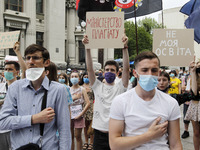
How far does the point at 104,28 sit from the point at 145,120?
7.89 ft

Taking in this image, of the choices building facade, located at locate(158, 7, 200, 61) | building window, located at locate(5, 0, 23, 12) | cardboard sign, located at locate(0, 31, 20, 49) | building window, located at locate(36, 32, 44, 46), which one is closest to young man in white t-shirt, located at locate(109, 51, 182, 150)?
cardboard sign, located at locate(0, 31, 20, 49)

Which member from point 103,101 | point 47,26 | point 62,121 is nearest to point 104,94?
point 103,101

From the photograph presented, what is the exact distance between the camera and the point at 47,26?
25.3 m

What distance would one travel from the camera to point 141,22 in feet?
216

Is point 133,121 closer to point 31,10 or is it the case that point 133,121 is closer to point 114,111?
point 114,111

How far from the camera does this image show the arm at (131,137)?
2080mm

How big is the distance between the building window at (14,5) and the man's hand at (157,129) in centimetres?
2262

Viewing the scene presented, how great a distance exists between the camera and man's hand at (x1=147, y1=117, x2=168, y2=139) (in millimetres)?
2080

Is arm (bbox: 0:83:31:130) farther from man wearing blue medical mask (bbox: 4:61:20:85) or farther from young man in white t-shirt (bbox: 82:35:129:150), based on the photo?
man wearing blue medical mask (bbox: 4:61:20:85)

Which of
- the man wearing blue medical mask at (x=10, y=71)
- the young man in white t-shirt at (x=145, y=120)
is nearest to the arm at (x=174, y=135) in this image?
the young man in white t-shirt at (x=145, y=120)

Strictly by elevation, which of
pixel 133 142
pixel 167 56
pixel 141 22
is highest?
pixel 141 22

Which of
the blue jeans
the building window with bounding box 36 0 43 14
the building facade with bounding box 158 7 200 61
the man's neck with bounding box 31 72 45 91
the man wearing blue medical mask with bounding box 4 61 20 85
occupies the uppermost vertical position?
the building facade with bounding box 158 7 200 61

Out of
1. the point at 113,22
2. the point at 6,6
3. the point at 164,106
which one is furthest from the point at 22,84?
the point at 6,6

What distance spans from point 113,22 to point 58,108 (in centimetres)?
219
